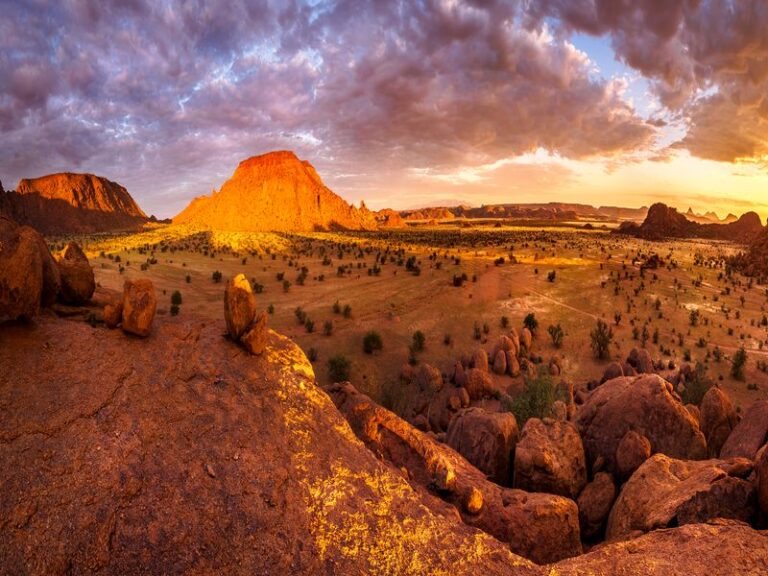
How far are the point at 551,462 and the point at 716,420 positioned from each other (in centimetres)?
566

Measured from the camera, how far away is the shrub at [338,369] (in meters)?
20.0

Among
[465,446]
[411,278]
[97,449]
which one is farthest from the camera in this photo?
[411,278]

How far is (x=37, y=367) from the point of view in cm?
546

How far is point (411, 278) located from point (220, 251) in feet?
92.4

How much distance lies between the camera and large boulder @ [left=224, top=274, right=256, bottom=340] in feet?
23.2

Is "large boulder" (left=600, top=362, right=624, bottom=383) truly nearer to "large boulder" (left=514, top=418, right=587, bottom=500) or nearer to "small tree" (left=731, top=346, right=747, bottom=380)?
"small tree" (left=731, top=346, right=747, bottom=380)

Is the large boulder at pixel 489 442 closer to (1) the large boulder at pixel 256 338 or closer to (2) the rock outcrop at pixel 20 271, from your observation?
(1) the large boulder at pixel 256 338

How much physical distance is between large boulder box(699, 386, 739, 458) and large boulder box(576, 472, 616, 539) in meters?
4.14

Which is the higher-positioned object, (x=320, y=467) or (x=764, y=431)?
(x=320, y=467)

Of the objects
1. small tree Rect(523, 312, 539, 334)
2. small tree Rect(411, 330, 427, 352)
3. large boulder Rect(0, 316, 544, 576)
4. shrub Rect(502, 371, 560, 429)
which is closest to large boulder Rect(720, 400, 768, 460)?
shrub Rect(502, 371, 560, 429)

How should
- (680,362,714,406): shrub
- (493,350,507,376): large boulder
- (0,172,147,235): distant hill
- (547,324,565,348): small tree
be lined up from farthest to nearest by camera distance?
(0,172,147,235): distant hill < (547,324,565,348): small tree < (493,350,507,376): large boulder < (680,362,714,406): shrub

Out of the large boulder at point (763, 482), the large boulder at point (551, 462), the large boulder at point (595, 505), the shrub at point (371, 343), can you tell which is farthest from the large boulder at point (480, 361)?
the large boulder at point (763, 482)

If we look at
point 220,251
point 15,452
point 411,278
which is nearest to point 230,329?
point 15,452

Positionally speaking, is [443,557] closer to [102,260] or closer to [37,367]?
[37,367]
